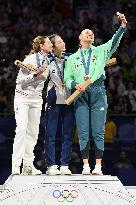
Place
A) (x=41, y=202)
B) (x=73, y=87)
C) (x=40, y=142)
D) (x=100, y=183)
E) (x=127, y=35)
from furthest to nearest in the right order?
(x=127, y=35)
(x=40, y=142)
(x=73, y=87)
(x=100, y=183)
(x=41, y=202)

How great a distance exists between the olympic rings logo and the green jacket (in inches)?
65.8

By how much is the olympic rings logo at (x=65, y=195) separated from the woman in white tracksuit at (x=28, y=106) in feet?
4.69

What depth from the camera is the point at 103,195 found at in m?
7.30

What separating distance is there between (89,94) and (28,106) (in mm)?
815

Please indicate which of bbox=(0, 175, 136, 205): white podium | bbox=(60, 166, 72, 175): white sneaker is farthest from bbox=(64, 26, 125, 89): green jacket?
bbox=(0, 175, 136, 205): white podium

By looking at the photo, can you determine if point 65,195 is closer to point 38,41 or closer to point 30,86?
point 30,86

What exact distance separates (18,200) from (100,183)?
100 centimetres

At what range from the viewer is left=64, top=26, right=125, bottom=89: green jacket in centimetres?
862

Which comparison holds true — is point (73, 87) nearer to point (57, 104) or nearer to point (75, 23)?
point (57, 104)

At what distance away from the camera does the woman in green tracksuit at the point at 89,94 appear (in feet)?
28.2

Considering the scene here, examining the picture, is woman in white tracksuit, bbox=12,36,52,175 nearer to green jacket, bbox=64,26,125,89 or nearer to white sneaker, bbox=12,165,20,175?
white sneaker, bbox=12,165,20,175

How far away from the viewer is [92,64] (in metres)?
8.67

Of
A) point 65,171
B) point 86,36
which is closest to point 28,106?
point 65,171

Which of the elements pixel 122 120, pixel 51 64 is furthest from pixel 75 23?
pixel 51 64
